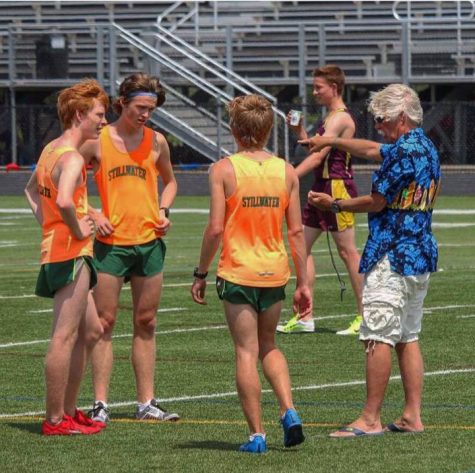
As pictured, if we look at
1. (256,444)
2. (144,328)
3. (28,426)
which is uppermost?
(144,328)

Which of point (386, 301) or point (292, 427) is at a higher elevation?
point (386, 301)

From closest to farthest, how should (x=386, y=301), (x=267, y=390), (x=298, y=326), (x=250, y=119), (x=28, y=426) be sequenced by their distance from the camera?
(x=250, y=119), (x=386, y=301), (x=28, y=426), (x=267, y=390), (x=298, y=326)

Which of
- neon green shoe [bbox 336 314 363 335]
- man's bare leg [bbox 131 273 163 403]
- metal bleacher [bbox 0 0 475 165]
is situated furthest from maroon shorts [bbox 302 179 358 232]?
metal bleacher [bbox 0 0 475 165]

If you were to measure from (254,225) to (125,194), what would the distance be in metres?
1.25

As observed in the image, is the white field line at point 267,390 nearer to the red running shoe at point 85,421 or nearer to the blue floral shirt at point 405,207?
the red running shoe at point 85,421

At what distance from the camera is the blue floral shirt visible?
8.22 meters

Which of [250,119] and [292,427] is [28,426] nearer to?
[292,427]

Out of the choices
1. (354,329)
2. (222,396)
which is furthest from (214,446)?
(354,329)

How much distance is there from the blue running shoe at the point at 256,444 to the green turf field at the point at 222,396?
5 cm

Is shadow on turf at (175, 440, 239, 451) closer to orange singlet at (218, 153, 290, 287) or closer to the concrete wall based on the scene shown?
orange singlet at (218, 153, 290, 287)

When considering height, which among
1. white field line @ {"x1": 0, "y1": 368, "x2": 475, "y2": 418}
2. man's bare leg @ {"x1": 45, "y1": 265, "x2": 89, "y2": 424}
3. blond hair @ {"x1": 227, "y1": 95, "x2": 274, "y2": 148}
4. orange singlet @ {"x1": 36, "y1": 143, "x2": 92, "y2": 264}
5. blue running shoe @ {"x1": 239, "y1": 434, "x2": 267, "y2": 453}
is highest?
blond hair @ {"x1": 227, "y1": 95, "x2": 274, "y2": 148}

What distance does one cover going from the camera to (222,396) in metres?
9.82

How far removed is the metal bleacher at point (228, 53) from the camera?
36.0m

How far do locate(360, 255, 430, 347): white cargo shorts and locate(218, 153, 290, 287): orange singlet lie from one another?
54 centimetres
